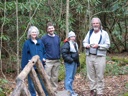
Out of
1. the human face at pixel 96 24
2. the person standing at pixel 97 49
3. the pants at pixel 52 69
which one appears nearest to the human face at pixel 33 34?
the pants at pixel 52 69

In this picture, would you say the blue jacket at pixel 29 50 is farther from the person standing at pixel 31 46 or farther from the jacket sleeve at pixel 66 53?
the jacket sleeve at pixel 66 53

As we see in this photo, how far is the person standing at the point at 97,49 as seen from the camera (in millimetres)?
5539

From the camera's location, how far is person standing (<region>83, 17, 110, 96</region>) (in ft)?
18.2

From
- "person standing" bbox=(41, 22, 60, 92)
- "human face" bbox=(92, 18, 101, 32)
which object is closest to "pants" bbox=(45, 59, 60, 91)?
"person standing" bbox=(41, 22, 60, 92)

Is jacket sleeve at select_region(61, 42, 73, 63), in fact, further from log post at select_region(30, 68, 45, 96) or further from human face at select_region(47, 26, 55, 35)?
log post at select_region(30, 68, 45, 96)

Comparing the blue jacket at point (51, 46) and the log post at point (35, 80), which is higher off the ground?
the blue jacket at point (51, 46)

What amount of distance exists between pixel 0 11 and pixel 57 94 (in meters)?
4.75

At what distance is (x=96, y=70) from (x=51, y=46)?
1077 mm

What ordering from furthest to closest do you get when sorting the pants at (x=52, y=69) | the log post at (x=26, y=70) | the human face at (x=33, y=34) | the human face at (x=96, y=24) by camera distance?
1. the pants at (x=52, y=69)
2. the human face at (x=96, y=24)
3. the human face at (x=33, y=34)
4. the log post at (x=26, y=70)

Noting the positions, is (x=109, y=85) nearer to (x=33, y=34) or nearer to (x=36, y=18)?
(x=33, y=34)

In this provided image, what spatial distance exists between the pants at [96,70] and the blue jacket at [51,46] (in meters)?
0.71

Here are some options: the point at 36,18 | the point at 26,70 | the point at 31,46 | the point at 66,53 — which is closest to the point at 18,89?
the point at 26,70

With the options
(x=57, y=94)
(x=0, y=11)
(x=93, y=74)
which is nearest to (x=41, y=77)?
(x=57, y=94)

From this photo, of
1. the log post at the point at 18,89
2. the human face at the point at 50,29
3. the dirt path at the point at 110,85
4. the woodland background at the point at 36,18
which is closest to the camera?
the log post at the point at 18,89
